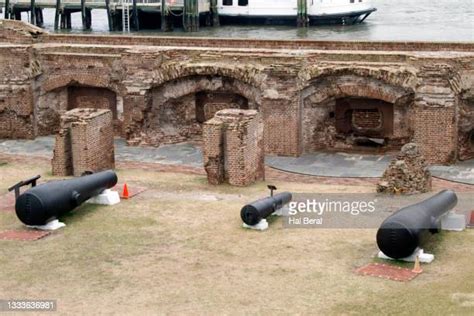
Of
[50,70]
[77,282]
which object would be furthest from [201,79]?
[77,282]

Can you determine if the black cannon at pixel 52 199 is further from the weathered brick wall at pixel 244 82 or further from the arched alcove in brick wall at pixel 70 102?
the arched alcove in brick wall at pixel 70 102

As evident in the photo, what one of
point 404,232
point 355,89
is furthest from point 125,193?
point 355,89

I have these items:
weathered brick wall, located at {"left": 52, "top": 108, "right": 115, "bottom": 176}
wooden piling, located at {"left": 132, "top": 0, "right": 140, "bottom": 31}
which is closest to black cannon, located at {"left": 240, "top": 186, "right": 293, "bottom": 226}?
weathered brick wall, located at {"left": 52, "top": 108, "right": 115, "bottom": 176}

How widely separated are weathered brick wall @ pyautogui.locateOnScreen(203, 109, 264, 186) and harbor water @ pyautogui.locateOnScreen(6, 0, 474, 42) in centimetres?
2767

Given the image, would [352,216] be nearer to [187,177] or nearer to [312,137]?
[187,177]

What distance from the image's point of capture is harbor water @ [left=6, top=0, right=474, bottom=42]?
5069 centimetres

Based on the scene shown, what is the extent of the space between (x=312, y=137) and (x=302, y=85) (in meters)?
1.52

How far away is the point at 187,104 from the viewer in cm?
2639

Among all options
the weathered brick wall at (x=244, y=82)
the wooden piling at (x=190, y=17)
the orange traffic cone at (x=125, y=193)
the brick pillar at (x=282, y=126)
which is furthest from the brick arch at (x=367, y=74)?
the wooden piling at (x=190, y=17)

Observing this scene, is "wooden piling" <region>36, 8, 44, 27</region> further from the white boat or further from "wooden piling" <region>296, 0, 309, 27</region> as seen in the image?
"wooden piling" <region>296, 0, 309, 27</region>

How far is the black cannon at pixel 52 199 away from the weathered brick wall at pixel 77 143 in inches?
154

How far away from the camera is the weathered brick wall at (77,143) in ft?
71.5

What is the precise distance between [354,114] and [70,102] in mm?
8273

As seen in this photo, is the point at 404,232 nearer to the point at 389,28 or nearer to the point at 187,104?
the point at 187,104
